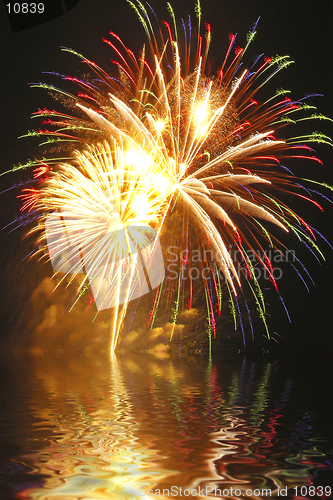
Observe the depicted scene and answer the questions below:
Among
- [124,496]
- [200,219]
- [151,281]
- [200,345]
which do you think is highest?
[200,219]

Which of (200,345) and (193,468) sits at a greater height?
(193,468)

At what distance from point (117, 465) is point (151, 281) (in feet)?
90.2

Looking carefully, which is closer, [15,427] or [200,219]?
[15,427]

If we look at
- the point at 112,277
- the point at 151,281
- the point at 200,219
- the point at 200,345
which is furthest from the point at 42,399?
the point at 200,345

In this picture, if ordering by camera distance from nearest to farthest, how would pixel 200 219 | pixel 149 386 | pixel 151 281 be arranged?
pixel 149 386, pixel 200 219, pixel 151 281

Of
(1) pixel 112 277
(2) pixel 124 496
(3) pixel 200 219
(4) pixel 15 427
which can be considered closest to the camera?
(2) pixel 124 496

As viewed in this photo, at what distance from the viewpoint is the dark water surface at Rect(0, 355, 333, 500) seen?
21.8 feet

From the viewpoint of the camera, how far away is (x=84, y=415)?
12.9m

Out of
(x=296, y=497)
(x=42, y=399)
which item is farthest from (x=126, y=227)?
(x=296, y=497)

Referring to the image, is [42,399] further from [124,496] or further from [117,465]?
[124,496]

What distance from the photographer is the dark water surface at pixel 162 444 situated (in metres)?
6.64

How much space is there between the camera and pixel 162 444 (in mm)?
9281

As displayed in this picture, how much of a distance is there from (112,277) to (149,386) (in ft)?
39.8

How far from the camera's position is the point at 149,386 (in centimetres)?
2025
